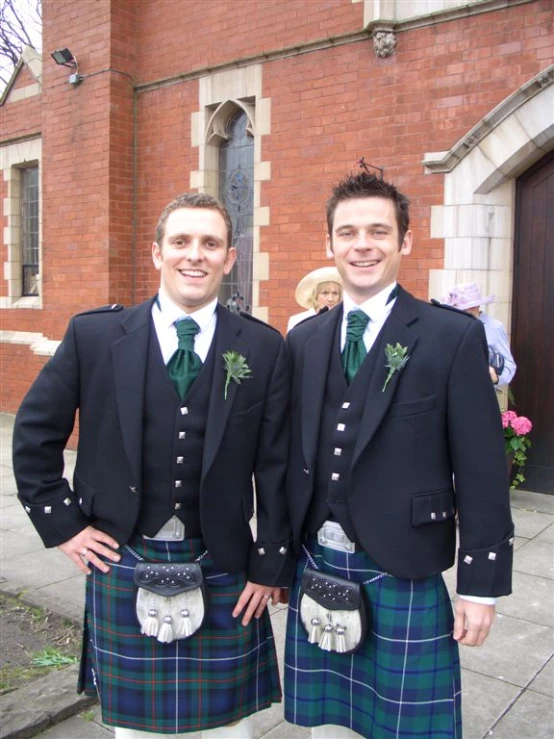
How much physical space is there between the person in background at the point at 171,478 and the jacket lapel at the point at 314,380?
112 mm

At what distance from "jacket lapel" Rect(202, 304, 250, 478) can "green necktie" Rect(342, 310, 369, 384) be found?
33cm

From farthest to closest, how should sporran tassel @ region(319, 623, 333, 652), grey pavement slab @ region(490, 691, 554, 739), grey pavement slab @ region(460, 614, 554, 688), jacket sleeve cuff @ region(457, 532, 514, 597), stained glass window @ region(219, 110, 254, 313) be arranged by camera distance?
stained glass window @ region(219, 110, 254, 313), grey pavement slab @ region(460, 614, 554, 688), grey pavement slab @ region(490, 691, 554, 739), sporran tassel @ region(319, 623, 333, 652), jacket sleeve cuff @ region(457, 532, 514, 597)

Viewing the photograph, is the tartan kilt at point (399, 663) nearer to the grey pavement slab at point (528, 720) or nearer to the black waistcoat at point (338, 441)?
the black waistcoat at point (338, 441)

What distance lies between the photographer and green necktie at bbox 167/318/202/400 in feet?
7.49

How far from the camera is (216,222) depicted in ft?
7.50

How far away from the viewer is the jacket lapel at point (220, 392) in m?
2.22

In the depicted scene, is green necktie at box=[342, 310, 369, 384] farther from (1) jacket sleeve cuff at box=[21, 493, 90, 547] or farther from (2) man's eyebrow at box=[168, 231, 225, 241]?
(1) jacket sleeve cuff at box=[21, 493, 90, 547]

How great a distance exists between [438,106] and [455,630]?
5.29 metres

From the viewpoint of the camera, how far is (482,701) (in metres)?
3.29

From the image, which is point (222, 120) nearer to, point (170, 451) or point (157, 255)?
point (157, 255)

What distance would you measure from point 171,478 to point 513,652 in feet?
7.91

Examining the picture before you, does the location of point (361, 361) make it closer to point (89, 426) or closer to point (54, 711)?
point (89, 426)

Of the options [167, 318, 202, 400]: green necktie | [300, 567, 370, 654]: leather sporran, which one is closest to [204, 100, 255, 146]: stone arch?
[167, 318, 202, 400]: green necktie

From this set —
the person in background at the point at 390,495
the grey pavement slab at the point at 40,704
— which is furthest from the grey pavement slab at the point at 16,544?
the person in background at the point at 390,495
